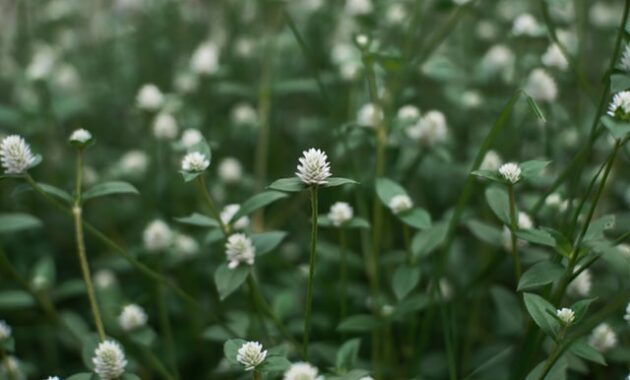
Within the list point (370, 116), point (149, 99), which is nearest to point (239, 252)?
point (370, 116)

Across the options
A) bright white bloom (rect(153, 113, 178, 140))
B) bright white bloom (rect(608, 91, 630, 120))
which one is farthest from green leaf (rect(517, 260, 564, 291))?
bright white bloom (rect(153, 113, 178, 140))

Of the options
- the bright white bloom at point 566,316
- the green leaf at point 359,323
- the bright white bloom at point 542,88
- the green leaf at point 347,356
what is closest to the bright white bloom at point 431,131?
the bright white bloom at point 542,88

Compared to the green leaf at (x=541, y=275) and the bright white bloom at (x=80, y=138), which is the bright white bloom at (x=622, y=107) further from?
the bright white bloom at (x=80, y=138)

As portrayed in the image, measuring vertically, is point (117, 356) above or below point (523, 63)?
below

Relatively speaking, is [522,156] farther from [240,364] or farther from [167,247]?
[240,364]

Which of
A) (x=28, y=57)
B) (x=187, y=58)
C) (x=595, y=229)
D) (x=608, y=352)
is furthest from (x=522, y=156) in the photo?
(x=28, y=57)

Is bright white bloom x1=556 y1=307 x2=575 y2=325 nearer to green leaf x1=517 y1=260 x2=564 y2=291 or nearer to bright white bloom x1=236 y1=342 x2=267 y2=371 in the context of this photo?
green leaf x1=517 y1=260 x2=564 y2=291
